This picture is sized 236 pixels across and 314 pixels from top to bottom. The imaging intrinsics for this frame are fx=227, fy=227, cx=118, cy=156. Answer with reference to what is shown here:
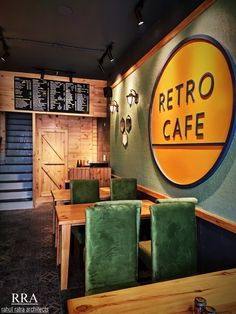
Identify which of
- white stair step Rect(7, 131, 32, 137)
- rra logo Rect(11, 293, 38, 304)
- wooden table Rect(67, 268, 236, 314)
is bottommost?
rra logo Rect(11, 293, 38, 304)

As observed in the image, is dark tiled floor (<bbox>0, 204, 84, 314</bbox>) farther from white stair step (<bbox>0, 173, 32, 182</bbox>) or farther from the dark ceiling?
the dark ceiling

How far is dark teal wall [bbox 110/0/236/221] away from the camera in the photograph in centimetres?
189

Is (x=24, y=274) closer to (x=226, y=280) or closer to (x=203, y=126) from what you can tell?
(x=226, y=280)

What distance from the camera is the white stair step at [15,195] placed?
17.8 feet


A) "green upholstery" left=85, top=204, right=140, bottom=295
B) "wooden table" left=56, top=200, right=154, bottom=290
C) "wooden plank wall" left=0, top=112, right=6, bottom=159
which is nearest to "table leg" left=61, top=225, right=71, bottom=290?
"wooden table" left=56, top=200, right=154, bottom=290

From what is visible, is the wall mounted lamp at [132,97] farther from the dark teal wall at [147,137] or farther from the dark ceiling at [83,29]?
the dark ceiling at [83,29]

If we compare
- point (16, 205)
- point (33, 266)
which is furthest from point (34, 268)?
point (16, 205)

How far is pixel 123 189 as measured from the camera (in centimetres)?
332

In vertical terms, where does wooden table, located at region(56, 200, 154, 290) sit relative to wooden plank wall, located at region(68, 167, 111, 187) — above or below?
below

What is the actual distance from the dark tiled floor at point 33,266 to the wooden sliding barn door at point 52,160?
70.5 inches

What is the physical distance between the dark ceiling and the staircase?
5.47ft

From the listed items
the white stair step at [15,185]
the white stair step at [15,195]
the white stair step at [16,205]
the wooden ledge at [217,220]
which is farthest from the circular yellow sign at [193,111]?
the white stair step at [15,185]

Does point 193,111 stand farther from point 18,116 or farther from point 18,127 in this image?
point 18,116

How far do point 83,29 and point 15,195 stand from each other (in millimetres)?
4049
